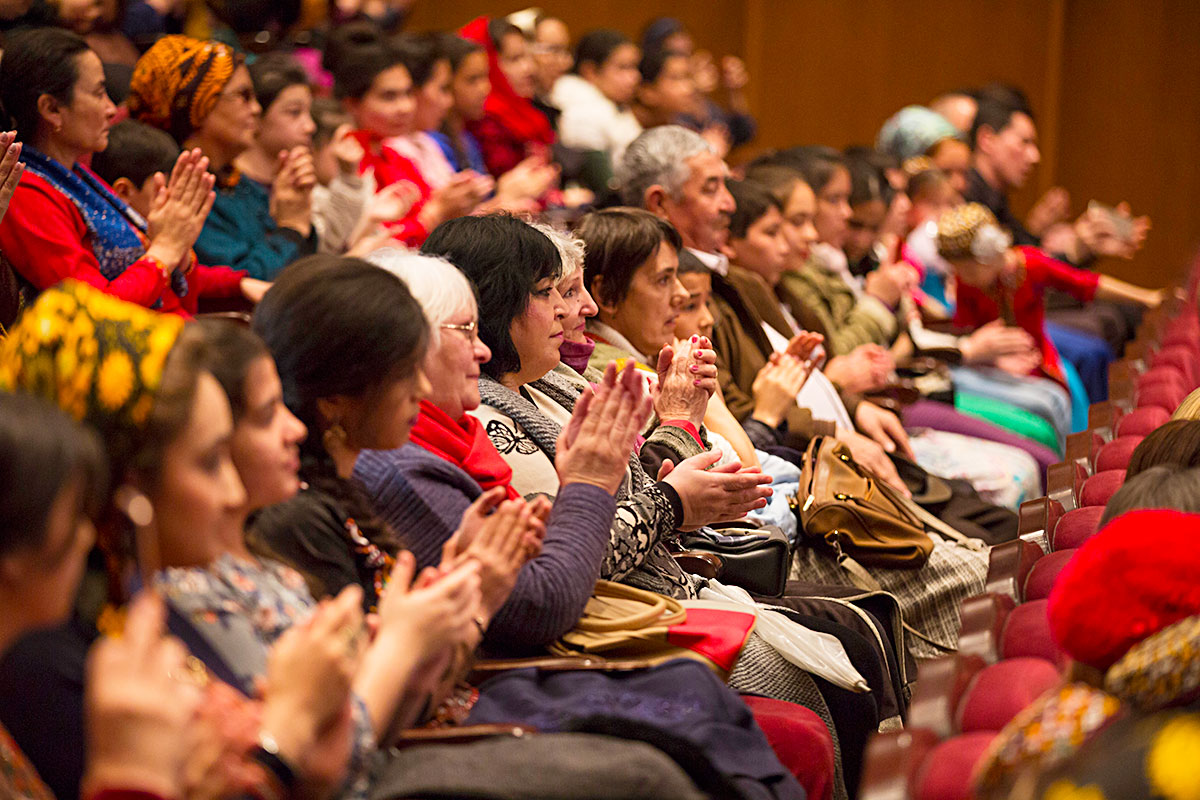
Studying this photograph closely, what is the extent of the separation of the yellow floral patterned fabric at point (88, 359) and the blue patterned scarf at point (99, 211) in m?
1.49

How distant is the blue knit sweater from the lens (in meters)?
1.71

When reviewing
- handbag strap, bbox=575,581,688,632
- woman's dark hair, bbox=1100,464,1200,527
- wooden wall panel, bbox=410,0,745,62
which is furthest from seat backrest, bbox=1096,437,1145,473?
wooden wall panel, bbox=410,0,745,62

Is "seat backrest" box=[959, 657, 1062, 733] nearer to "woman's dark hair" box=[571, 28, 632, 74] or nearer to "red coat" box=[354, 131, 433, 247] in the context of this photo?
"red coat" box=[354, 131, 433, 247]

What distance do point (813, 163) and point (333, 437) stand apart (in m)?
3.12

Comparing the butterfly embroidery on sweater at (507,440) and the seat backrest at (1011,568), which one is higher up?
the butterfly embroidery on sweater at (507,440)

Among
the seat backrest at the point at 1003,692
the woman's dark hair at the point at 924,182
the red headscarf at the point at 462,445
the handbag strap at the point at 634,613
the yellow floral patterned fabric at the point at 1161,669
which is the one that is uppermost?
the yellow floral patterned fabric at the point at 1161,669

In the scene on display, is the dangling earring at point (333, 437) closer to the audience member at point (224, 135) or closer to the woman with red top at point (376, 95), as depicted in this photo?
the audience member at point (224, 135)

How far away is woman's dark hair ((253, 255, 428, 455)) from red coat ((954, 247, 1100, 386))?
350 centimetres

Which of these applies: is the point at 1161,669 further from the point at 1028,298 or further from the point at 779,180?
the point at 1028,298

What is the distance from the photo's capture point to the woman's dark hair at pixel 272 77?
3695 millimetres

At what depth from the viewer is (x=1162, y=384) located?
3223mm

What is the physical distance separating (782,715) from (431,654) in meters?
0.73

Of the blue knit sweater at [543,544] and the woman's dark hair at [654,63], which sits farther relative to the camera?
the woman's dark hair at [654,63]

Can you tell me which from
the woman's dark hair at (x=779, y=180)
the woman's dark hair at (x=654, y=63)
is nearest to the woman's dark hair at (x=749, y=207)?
the woman's dark hair at (x=779, y=180)
